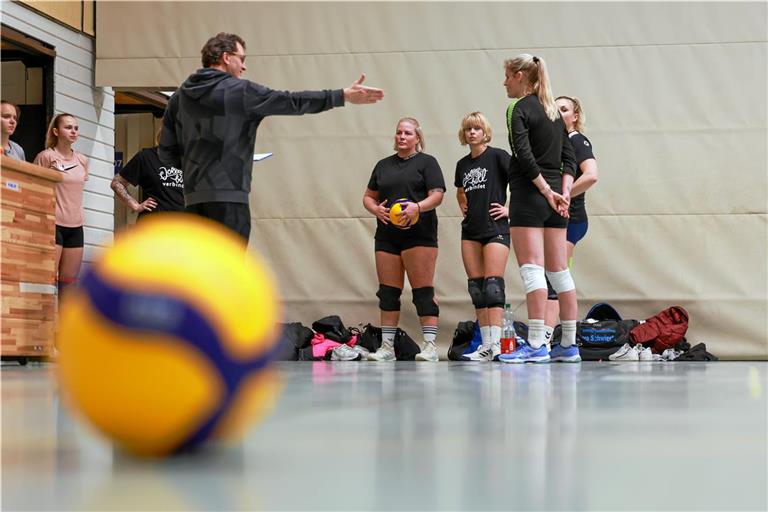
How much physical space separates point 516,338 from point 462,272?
4.03ft

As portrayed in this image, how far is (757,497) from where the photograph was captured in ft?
4.20

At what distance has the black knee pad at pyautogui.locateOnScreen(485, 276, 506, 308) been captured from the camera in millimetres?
6930

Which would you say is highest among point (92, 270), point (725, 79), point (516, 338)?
point (725, 79)

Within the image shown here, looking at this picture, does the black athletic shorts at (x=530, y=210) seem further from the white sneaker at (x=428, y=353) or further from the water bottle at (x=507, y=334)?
the white sneaker at (x=428, y=353)

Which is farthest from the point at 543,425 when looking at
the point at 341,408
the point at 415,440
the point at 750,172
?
the point at 750,172

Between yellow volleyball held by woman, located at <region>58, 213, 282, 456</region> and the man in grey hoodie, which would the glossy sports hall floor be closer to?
yellow volleyball held by woman, located at <region>58, 213, 282, 456</region>

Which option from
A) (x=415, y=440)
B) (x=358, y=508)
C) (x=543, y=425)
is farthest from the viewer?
(x=543, y=425)

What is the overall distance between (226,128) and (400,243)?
3.21 m

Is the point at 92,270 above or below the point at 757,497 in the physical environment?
above

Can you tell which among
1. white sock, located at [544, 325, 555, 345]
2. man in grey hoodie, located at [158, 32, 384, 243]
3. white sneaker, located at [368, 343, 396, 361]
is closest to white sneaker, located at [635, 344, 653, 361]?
white sock, located at [544, 325, 555, 345]

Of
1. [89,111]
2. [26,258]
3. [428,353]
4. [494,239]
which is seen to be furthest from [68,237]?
[494,239]

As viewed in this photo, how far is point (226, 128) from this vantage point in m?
4.41

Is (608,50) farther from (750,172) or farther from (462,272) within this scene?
(462,272)

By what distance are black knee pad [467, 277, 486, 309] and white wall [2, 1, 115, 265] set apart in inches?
161
